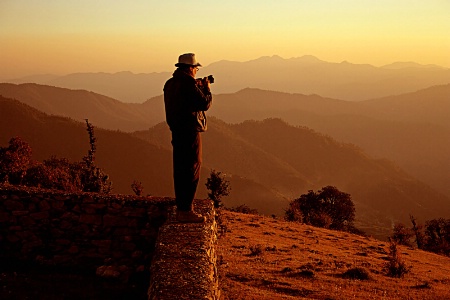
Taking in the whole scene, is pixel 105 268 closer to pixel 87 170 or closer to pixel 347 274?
pixel 347 274

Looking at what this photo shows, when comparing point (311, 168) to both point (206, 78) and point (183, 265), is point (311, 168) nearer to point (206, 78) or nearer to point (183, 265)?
point (206, 78)

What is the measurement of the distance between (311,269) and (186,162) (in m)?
6.86

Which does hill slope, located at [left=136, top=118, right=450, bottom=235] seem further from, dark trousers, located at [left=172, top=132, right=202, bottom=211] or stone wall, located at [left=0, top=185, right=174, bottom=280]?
dark trousers, located at [left=172, top=132, right=202, bottom=211]

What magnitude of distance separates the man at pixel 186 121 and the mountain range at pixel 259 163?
264 feet

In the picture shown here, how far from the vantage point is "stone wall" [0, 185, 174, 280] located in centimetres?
845

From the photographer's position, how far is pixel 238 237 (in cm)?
1653

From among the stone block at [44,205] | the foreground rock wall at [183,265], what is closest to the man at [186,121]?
the foreground rock wall at [183,265]

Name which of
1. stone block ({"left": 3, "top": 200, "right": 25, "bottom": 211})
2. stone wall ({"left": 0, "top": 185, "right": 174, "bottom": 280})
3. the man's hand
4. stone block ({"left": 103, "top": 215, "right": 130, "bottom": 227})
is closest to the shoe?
stone wall ({"left": 0, "top": 185, "right": 174, "bottom": 280})

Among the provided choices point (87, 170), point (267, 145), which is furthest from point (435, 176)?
point (87, 170)

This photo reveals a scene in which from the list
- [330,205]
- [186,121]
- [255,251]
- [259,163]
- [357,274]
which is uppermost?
[259,163]

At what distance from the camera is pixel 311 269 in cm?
1248

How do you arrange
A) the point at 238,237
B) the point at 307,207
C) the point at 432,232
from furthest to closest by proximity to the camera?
1. the point at 307,207
2. the point at 432,232
3. the point at 238,237

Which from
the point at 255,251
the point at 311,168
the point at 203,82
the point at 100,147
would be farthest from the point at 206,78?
the point at 311,168

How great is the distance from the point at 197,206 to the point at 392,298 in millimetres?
5259
